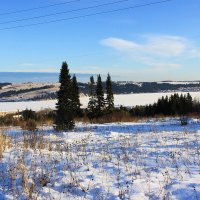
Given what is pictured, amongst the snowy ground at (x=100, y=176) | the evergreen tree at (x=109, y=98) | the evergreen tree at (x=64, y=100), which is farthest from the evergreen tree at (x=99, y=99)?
the snowy ground at (x=100, y=176)

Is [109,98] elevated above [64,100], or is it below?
below

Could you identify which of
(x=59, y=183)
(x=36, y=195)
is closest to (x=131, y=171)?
(x=59, y=183)

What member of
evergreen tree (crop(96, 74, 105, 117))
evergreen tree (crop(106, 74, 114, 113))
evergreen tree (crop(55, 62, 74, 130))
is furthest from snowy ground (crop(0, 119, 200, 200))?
evergreen tree (crop(106, 74, 114, 113))

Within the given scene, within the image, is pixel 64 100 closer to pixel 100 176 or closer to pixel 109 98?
pixel 100 176

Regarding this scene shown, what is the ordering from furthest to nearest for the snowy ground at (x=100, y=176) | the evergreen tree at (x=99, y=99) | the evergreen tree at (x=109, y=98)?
1. the evergreen tree at (x=109, y=98)
2. the evergreen tree at (x=99, y=99)
3. the snowy ground at (x=100, y=176)

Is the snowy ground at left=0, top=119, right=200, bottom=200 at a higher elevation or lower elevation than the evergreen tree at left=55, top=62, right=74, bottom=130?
lower

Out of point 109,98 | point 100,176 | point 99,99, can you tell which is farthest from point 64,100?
point 109,98

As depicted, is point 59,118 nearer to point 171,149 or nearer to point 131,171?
point 171,149

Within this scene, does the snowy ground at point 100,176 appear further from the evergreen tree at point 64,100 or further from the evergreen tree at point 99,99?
the evergreen tree at point 99,99

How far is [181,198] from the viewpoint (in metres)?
5.84

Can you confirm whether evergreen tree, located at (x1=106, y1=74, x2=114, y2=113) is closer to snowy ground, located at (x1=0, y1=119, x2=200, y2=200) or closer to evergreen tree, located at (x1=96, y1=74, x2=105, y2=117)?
evergreen tree, located at (x1=96, y1=74, x2=105, y2=117)

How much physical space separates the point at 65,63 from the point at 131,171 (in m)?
23.2

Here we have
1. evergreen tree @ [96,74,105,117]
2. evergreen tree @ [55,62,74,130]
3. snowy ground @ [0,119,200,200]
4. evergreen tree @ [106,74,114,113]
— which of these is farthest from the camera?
evergreen tree @ [106,74,114,113]

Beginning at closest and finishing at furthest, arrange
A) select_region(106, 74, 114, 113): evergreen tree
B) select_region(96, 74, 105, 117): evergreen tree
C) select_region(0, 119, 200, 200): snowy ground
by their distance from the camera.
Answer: select_region(0, 119, 200, 200): snowy ground → select_region(96, 74, 105, 117): evergreen tree → select_region(106, 74, 114, 113): evergreen tree
